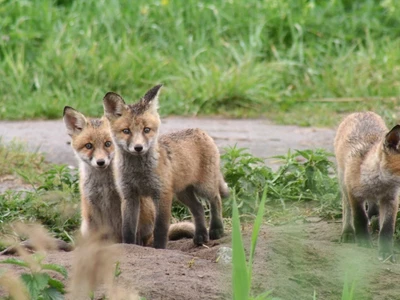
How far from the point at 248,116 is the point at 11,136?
323 cm

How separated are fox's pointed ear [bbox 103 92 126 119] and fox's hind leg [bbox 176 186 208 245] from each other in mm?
877

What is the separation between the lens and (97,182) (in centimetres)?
651

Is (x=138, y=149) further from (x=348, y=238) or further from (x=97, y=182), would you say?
(x=348, y=238)

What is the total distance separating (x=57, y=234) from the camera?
267 inches

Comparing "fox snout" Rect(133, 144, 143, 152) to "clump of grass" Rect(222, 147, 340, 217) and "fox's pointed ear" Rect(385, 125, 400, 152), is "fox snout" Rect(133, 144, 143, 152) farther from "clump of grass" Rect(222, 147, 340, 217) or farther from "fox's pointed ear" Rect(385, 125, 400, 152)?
"fox's pointed ear" Rect(385, 125, 400, 152)

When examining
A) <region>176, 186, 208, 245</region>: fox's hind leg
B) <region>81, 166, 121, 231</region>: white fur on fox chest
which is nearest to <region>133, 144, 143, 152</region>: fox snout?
<region>81, 166, 121, 231</region>: white fur on fox chest

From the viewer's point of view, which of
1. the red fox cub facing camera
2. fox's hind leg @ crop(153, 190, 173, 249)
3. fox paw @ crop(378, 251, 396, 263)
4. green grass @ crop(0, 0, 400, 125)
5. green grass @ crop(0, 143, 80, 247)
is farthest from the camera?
green grass @ crop(0, 0, 400, 125)

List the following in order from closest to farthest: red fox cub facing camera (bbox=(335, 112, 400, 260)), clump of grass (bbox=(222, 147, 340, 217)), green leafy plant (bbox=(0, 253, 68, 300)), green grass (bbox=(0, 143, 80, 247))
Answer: green leafy plant (bbox=(0, 253, 68, 300)), red fox cub facing camera (bbox=(335, 112, 400, 260)), green grass (bbox=(0, 143, 80, 247)), clump of grass (bbox=(222, 147, 340, 217))

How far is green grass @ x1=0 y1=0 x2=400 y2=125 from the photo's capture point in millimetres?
11539

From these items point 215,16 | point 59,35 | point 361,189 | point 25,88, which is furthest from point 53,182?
point 215,16

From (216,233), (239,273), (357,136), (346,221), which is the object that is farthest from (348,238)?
(239,273)

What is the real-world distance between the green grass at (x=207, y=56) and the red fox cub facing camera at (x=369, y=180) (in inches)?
158

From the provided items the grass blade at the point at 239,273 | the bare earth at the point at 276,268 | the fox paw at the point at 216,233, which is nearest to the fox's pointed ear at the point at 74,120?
the bare earth at the point at 276,268

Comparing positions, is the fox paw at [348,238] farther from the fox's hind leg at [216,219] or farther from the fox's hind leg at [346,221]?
the fox's hind leg at [216,219]
